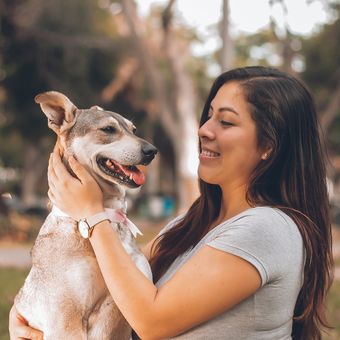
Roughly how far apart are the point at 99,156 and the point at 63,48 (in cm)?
1890

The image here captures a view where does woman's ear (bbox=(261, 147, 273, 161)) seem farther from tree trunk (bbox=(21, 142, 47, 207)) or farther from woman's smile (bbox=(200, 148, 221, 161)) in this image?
tree trunk (bbox=(21, 142, 47, 207))

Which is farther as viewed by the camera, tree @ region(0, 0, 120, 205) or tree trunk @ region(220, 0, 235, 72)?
tree @ region(0, 0, 120, 205)

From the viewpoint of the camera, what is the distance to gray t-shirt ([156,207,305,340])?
2256mm

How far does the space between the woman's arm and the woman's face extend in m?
0.45

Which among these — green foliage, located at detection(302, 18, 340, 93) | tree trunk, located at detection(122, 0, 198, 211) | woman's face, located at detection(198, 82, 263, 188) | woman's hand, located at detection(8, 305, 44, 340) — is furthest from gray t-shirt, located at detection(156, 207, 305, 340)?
green foliage, located at detection(302, 18, 340, 93)

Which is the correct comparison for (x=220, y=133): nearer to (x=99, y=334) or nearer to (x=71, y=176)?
(x=71, y=176)

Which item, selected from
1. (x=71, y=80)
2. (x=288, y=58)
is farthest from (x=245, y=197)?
(x=71, y=80)

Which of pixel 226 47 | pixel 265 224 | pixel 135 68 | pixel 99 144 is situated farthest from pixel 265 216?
pixel 135 68

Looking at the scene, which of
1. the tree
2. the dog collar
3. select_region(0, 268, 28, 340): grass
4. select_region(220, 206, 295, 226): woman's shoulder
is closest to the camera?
select_region(220, 206, 295, 226): woman's shoulder

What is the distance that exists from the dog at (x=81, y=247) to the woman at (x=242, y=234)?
4.0 inches

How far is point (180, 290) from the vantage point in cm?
222

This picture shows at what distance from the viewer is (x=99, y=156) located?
271 cm

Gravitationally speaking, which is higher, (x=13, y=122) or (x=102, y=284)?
(x=102, y=284)

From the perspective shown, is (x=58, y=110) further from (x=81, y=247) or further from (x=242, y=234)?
(x=242, y=234)
